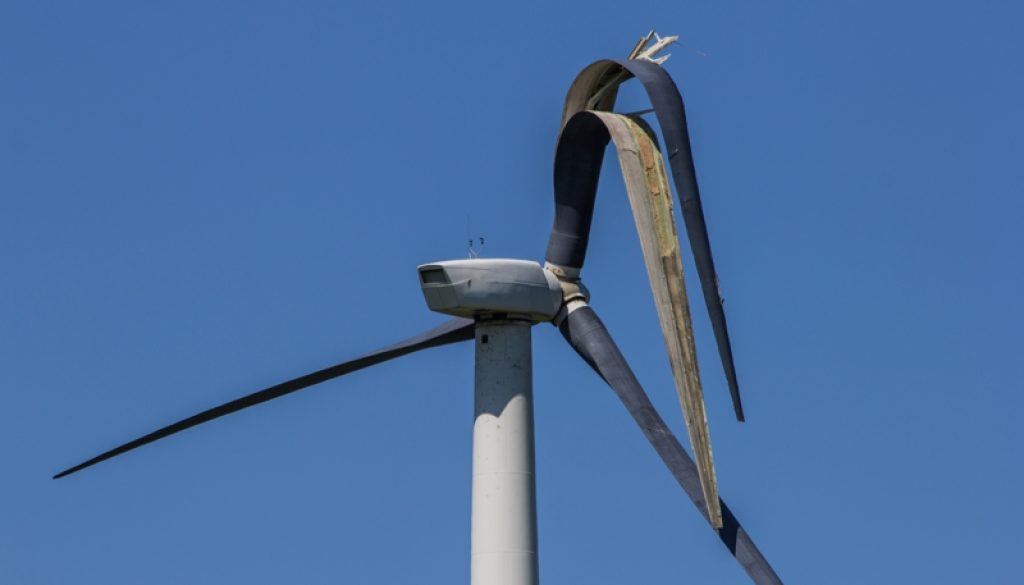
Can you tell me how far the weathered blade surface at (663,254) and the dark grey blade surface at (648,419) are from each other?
805mm

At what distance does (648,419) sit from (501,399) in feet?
8.35

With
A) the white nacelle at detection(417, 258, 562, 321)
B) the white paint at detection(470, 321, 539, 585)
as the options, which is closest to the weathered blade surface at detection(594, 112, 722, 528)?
the white nacelle at detection(417, 258, 562, 321)

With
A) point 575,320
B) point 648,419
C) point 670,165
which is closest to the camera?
point 670,165

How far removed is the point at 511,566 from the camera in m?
47.0

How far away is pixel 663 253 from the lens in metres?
46.7

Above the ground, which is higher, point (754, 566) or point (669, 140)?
point (669, 140)

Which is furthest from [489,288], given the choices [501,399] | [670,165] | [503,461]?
[670,165]

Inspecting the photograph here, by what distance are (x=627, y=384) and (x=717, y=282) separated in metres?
3.54

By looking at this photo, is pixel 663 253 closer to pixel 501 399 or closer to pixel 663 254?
pixel 663 254

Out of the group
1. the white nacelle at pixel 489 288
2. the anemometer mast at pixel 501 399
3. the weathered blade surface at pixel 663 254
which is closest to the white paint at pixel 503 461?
the anemometer mast at pixel 501 399

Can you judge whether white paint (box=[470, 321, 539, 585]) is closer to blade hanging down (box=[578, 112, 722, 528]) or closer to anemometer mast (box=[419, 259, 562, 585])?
anemometer mast (box=[419, 259, 562, 585])

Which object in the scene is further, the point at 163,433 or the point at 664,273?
the point at 163,433

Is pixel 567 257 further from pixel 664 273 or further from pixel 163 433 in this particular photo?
pixel 163 433

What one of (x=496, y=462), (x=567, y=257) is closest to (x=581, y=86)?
(x=567, y=257)
